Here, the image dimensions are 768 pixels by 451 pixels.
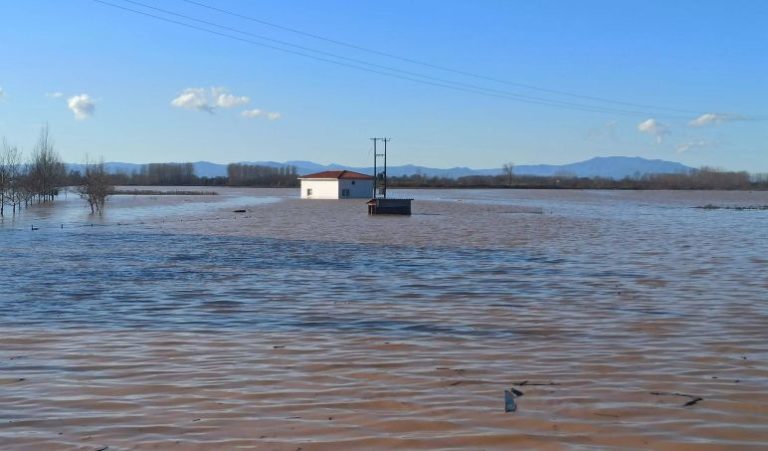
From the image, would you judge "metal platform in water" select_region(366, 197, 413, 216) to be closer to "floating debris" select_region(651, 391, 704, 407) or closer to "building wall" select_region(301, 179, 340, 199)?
"building wall" select_region(301, 179, 340, 199)

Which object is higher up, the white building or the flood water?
the white building

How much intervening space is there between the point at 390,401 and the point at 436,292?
6.42 metres

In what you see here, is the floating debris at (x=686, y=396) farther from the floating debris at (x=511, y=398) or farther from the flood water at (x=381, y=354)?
the floating debris at (x=511, y=398)

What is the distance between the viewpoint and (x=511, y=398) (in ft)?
20.1

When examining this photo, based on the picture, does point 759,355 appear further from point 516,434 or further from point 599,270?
point 599,270

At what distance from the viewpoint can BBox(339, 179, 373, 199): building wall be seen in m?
81.4

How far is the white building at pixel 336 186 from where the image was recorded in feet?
266

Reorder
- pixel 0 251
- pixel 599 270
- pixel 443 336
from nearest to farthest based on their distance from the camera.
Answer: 1. pixel 443 336
2. pixel 599 270
3. pixel 0 251

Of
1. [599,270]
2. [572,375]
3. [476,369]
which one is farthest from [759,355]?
[599,270]

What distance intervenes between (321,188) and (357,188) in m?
3.90

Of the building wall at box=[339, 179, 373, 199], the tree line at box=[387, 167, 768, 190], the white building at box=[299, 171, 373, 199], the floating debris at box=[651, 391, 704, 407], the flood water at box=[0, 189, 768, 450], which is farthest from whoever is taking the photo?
the tree line at box=[387, 167, 768, 190]

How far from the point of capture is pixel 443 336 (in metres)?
8.82

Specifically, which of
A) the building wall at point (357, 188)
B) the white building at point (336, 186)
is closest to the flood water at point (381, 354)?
the white building at point (336, 186)

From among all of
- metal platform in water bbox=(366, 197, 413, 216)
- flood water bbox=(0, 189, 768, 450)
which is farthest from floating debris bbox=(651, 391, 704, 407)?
metal platform in water bbox=(366, 197, 413, 216)
